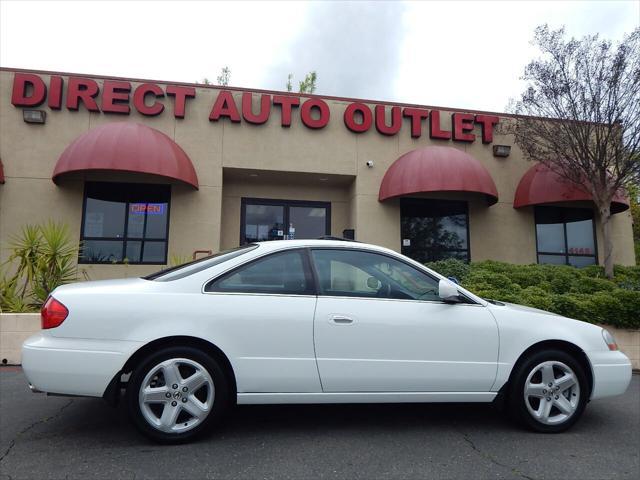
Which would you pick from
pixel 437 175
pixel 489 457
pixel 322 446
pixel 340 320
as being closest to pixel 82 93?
pixel 437 175

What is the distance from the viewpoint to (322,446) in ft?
10.1

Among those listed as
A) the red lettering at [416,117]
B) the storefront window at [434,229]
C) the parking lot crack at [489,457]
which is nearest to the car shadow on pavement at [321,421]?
the parking lot crack at [489,457]

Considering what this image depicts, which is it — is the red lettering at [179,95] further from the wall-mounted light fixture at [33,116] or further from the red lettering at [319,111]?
the wall-mounted light fixture at [33,116]

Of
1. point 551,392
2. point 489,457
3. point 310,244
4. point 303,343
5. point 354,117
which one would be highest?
point 354,117

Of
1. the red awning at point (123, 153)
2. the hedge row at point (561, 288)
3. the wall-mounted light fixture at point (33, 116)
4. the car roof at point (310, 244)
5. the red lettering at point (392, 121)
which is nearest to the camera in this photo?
the car roof at point (310, 244)

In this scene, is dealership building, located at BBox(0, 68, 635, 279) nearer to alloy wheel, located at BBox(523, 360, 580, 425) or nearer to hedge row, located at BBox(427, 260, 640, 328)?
hedge row, located at BBox(427, 260, 640, 328)

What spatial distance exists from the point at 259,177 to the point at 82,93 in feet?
15.1

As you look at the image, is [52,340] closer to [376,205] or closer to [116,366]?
[116,366]

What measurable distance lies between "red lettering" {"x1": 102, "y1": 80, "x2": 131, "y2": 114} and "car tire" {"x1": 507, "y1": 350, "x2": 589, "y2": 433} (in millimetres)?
10191

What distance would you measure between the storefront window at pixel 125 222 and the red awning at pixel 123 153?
1.07 meters

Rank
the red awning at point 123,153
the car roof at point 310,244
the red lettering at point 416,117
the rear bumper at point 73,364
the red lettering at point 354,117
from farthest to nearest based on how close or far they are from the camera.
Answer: the red lettering at point 416,117
the red lettering at point 354,117
the red awning at point 123,153
the car roof at point 310,244
the rear bumper at point 73,364

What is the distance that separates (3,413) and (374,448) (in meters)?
3.25

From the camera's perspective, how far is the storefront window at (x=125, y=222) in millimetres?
10195

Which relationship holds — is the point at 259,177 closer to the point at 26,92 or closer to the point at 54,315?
the point at 26,92
